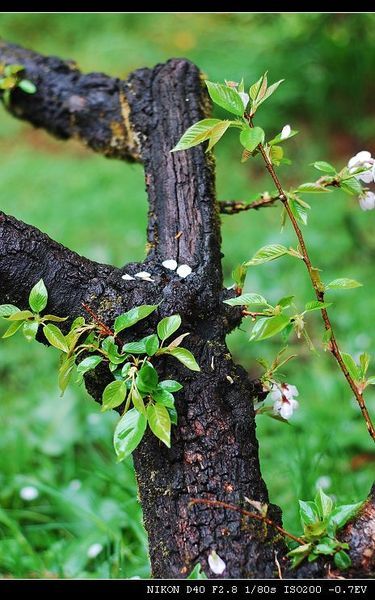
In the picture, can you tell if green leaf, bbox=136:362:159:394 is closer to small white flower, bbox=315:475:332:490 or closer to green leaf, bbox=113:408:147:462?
green leaf, bbox=113:408:147:462

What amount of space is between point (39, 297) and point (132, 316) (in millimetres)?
172

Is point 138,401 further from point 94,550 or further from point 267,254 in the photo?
point 94,550

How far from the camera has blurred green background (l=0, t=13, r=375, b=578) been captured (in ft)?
6.97

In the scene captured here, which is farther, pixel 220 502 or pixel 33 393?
pixel 33 393

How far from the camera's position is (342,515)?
1179 millimetres

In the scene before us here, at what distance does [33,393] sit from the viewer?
2.96 meters

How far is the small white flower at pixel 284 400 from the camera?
128 cm

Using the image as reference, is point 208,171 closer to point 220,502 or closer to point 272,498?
point 220,502

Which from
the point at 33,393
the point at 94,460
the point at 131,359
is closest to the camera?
the point at 131,359

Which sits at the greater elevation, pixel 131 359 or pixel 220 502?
pixel 131 359

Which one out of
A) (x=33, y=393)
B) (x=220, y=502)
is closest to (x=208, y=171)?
(x=220, y=502)

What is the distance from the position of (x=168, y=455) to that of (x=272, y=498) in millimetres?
1158

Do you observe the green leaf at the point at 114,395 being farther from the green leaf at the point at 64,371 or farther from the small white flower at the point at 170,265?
the small white flower at the point at 170,265

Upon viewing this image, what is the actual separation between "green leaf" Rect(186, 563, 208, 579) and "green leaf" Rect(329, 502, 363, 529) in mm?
243
